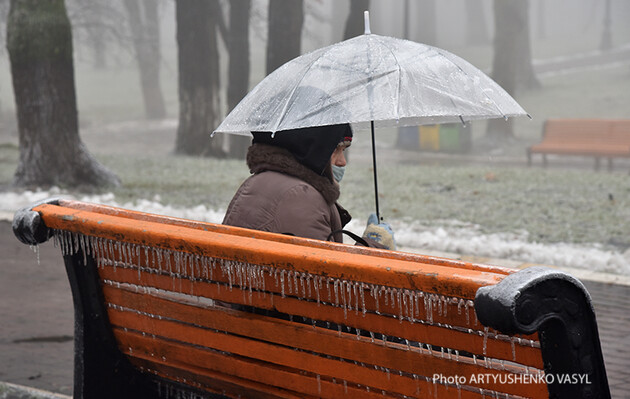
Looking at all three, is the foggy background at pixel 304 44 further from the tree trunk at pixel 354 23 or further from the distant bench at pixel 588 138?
the tree trunk at pixel 354 23

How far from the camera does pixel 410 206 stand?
9.66 m

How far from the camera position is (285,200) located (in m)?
2.97

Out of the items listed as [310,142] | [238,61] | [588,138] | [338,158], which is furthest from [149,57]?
[310,142]

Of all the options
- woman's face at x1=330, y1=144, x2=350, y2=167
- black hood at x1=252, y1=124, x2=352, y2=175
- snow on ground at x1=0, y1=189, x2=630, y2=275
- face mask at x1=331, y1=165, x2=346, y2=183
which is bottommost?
snow on ground at x1=0, y1=189, x2=630, y2=275

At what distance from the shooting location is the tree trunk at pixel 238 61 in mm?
16141

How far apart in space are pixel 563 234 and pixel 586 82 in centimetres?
2561

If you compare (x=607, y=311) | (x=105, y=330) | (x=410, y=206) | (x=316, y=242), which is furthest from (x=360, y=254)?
(x=410, y=206)

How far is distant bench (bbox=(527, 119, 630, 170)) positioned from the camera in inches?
602

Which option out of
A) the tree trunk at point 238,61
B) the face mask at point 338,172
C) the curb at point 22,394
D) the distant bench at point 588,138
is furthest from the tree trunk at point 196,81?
the face mask at point 338,172

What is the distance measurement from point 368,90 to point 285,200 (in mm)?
783

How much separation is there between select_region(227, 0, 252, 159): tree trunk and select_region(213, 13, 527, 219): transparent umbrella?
1228 cm

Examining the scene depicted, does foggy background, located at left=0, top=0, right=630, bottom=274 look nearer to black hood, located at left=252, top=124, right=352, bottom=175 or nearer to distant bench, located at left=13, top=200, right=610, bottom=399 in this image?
black hood, located at left=252, top=124, right=352, bottom=175

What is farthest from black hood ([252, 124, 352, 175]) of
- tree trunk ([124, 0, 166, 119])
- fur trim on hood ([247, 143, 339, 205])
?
tree trunk ([124, 0, 166, 119])

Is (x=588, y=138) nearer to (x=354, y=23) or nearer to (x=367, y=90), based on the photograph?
(x=354, y=23)
